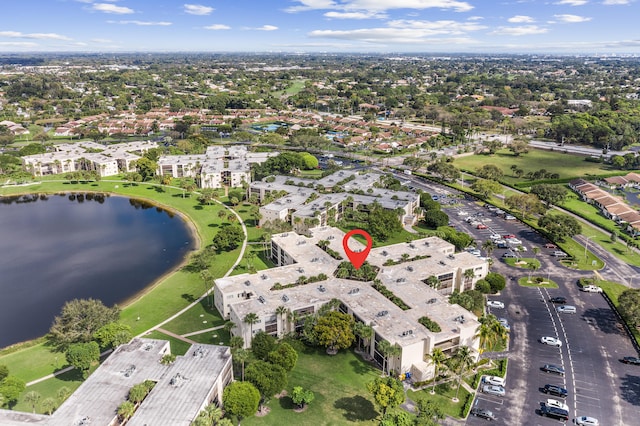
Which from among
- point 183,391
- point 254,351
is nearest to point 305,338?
point 254,351

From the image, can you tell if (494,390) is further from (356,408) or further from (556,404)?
(356,408)

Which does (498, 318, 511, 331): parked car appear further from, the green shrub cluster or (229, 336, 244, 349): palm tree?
(229, 336, 244, 349): palm tree

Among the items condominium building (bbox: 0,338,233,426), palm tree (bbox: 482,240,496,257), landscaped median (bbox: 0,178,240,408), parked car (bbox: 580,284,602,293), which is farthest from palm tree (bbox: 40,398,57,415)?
parked car (bbox: 580,284,602,293)

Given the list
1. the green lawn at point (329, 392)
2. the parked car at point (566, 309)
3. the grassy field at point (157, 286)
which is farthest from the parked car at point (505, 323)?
the grassy field at point (157, 286)

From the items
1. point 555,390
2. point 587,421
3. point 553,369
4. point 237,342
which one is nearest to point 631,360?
point 553,369

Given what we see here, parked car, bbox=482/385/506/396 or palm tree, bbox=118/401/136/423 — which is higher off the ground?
palm tree, bbox=118/401/136/423

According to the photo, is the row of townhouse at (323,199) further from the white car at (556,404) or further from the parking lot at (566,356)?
the white car at (556,404)
